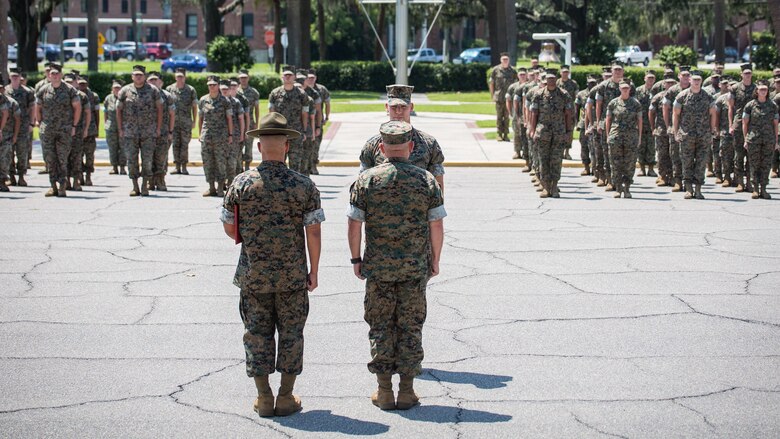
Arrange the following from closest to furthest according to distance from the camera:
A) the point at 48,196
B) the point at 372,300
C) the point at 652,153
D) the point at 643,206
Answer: the point at 372,300
the point at 643,206
the point at 48,196
the point at 652,153

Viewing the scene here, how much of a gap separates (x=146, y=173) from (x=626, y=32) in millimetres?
54884

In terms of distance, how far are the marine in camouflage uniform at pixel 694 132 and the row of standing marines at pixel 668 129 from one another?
0.05 ft

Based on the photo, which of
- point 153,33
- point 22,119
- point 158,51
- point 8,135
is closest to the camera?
point 8,135

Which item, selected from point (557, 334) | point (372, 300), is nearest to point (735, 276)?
point (557, 334)

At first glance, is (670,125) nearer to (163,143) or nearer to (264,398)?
(163,143)

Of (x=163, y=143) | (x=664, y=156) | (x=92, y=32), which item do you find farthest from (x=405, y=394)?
(x=92, y=32)

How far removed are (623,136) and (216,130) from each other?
255 inches

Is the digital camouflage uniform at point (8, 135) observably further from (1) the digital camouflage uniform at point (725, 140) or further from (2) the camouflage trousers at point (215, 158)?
(1) the digital camouflage uniform at point (725, 140)

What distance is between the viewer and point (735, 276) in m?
12.5

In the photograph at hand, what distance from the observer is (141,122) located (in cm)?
1889

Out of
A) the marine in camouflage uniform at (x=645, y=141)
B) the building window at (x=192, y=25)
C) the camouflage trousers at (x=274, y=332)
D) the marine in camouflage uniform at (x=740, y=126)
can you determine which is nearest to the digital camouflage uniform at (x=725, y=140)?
the marine in camouflage uniform at (x=740, y=126)

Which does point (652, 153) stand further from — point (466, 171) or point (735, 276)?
point (735, 276)

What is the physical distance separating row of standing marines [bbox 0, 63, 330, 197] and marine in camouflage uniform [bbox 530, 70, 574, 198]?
4.09 metres

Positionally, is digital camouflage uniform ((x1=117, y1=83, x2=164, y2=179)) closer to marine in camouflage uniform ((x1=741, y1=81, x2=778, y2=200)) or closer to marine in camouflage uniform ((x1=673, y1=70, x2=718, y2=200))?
marine in camouflage uniform ((x1=673, y1=70, x2=718, y2=200))
